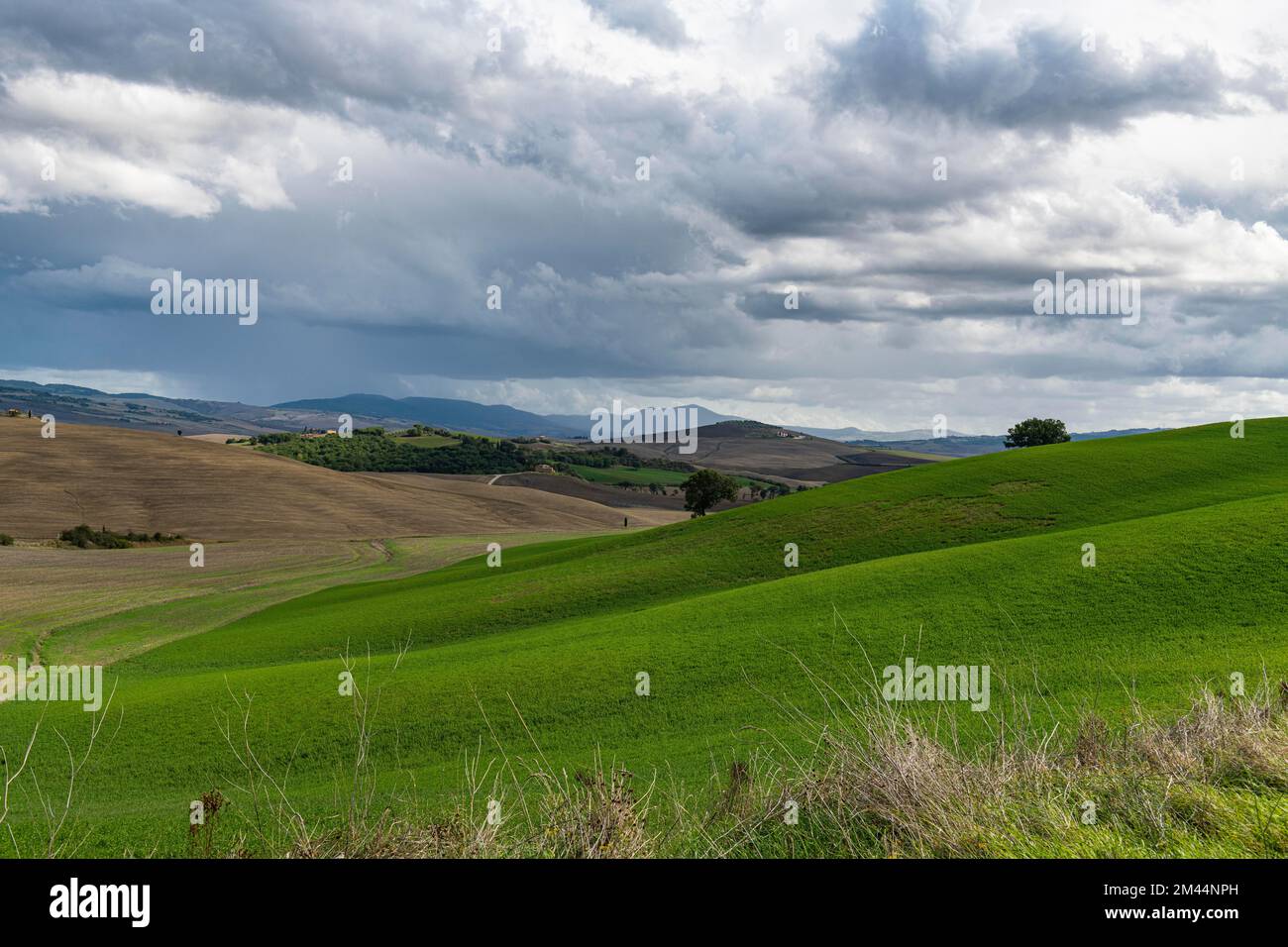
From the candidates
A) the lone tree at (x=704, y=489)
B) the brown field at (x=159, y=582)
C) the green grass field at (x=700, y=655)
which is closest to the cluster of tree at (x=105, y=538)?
the brown field at (x=159, y=582)

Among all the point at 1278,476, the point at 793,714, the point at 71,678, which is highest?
the point at 1278,476

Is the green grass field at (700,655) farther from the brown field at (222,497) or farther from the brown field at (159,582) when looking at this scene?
the brown field at (222,497)

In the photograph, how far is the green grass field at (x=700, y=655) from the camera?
57.9ft

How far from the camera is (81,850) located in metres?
12.0

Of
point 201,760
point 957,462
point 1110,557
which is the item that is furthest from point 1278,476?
point 201,760

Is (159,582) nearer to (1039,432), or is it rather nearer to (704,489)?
(704,489)

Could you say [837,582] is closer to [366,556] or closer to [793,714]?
[793,714]

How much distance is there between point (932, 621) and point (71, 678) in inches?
1317

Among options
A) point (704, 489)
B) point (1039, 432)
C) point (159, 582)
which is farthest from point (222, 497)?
point (1039, 432)

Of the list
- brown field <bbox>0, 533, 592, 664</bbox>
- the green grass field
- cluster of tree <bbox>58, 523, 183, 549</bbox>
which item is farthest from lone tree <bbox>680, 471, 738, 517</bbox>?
cluster of tree <bbox>58, 523, 183, 549</bbox>

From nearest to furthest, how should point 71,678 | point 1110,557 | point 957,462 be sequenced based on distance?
point 1110,557 < point 71,678 < point 957,462

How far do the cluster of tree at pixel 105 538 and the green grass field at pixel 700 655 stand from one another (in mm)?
69173
